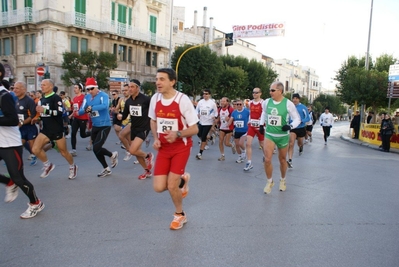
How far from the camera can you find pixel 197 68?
37.5 metres

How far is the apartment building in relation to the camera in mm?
27953

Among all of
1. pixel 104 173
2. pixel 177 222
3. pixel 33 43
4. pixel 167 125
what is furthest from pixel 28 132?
pixel 33 43

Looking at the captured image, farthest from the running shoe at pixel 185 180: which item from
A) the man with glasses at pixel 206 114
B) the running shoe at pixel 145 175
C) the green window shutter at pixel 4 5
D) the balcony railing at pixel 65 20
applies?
the green window shutter at pixel 4 5

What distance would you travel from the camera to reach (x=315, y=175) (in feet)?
28.1

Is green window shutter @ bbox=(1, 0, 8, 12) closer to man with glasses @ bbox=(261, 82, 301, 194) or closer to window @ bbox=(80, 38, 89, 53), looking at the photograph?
window @ bbox=(80, 38, 89, 53)

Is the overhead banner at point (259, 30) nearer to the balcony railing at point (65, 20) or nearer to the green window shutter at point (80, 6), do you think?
the balcony railing at point (65, 20)

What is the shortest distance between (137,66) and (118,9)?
5513 mm

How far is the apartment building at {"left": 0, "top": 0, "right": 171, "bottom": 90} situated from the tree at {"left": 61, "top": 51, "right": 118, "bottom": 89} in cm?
130

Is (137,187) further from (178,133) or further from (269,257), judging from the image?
(269,257)

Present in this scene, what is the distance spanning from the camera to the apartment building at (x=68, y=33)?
28.0m

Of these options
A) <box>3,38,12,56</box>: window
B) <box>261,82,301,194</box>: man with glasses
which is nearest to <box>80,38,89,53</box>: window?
<box>3,38,12,56</box>: window

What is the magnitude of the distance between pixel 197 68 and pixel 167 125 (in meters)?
33.8

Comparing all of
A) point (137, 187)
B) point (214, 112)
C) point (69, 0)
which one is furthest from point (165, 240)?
point (69, 0)

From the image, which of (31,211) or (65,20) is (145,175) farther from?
(65,20)
